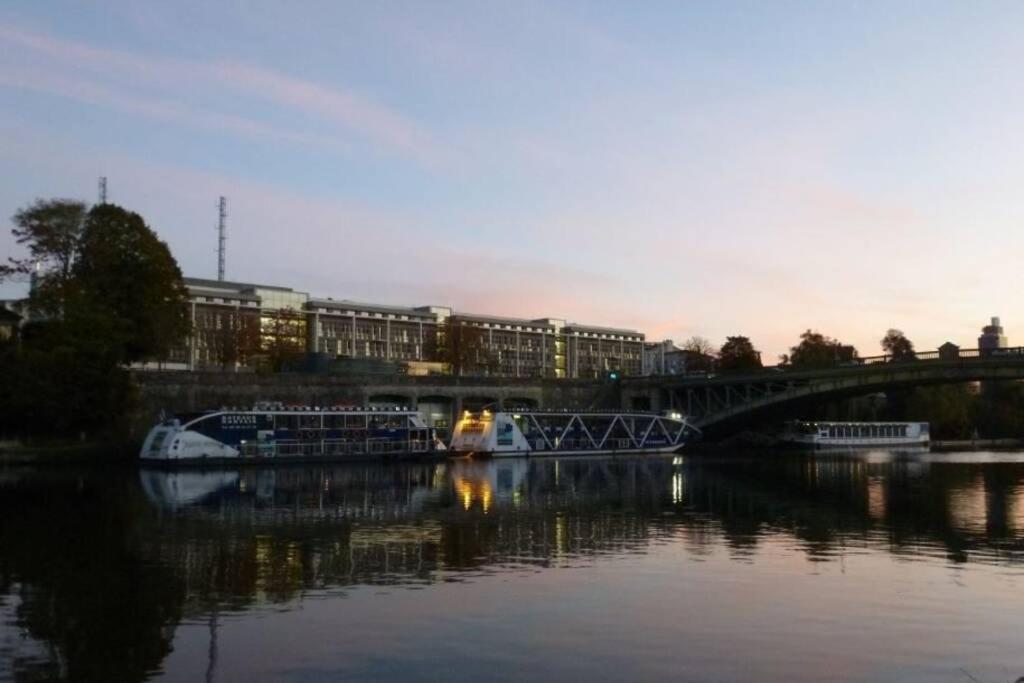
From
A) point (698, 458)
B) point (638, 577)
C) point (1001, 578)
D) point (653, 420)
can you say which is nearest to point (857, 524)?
point (1001, 578)

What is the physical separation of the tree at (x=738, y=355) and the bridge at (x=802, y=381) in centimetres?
3018

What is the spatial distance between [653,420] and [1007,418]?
299 ft

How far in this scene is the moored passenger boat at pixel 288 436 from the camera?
252 ft

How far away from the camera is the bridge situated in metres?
92.5

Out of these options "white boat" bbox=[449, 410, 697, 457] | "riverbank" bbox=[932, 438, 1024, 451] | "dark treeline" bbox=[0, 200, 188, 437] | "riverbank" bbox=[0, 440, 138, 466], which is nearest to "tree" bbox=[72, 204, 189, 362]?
"dark treeline" bbox=[0, 200, 188, 437]

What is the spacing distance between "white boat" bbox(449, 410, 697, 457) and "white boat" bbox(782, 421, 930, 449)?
25.7 meters

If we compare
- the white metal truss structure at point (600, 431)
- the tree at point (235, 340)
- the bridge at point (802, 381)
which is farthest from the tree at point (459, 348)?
the white metal truss structure at point (600, 431)

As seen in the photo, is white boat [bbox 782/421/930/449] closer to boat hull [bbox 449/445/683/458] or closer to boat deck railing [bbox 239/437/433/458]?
boat hull [bbox 449/445/683/458]

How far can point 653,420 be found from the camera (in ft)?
360

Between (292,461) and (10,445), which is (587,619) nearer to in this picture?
(292,461)

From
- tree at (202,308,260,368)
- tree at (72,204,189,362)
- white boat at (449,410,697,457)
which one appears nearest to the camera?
tree at (72,204,189,362)

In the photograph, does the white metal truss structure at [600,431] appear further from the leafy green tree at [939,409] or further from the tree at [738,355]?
the leafy green tree at [939,409]

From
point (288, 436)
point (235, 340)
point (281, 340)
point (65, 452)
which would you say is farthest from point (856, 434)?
point (65, 452)

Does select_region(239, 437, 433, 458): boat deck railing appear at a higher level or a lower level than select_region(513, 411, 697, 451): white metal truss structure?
lower
